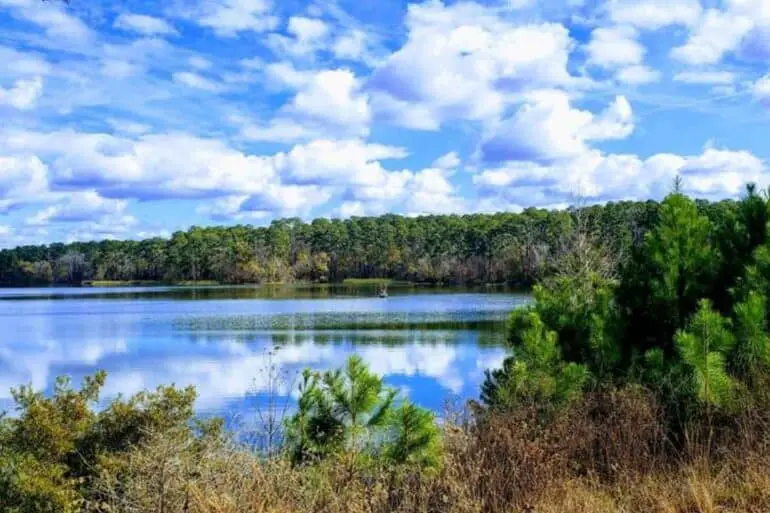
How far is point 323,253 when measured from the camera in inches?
5595

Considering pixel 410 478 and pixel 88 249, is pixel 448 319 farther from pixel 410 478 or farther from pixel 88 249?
pixel 88 249

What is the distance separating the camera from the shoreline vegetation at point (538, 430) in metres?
4.54

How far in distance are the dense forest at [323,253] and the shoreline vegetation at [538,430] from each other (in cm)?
9487

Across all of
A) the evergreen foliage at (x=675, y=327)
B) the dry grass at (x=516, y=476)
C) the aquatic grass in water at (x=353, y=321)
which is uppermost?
the evergreen foliage at (x=675, y=327)

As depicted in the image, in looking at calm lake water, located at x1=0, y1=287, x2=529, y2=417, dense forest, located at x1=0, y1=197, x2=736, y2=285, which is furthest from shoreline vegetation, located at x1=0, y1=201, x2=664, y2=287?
calm lake water, located at x1=0, y1=287, x2=529, y2=417

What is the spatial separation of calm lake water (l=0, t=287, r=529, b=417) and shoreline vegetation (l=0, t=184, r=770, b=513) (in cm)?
433

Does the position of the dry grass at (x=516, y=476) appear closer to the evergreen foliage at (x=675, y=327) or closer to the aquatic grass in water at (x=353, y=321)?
the evergreen foliage at (x=675, y=327)

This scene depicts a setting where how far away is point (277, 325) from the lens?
42375 millimetres

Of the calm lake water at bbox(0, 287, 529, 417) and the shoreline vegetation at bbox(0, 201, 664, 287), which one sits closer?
the calm lake water at bbox(0, 287, 529, 417)

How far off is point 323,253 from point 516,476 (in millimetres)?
138108

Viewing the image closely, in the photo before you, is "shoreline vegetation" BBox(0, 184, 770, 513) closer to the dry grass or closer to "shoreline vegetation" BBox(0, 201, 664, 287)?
the dry grass

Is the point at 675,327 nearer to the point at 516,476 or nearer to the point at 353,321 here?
the point at 516,476

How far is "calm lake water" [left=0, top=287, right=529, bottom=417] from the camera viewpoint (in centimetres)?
2025

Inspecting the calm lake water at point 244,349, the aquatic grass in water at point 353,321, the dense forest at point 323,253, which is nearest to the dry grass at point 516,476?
the calm lake water at point 244,349
